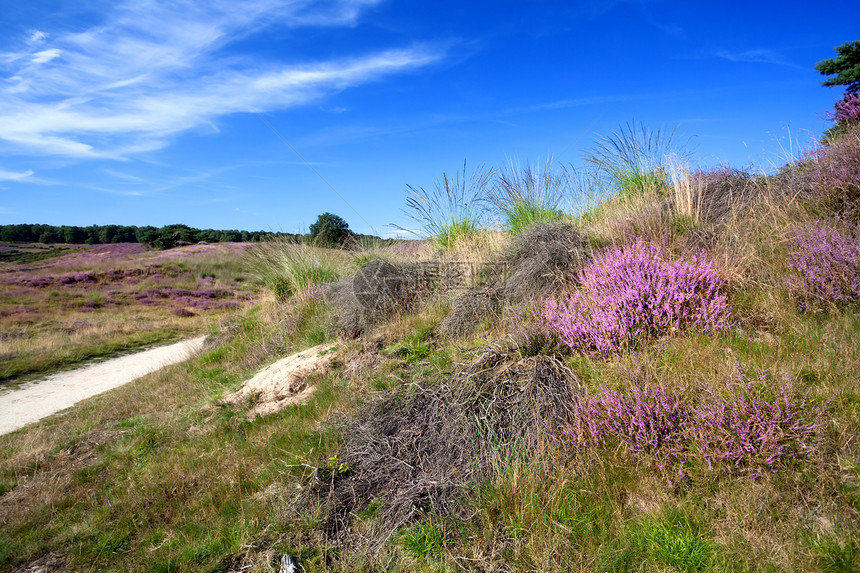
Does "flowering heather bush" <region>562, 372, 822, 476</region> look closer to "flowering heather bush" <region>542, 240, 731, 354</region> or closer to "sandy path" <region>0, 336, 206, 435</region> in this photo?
"flowering heather bush" <region>542, 240, 731, 354</region>

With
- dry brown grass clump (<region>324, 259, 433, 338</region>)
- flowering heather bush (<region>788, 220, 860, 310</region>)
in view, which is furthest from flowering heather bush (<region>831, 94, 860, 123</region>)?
dry brown grass clump (<region>324, 259, 433, 338</region>)

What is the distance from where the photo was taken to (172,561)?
3600 millimetres

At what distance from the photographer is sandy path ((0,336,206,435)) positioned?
32.8ft

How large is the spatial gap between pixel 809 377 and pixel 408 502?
3.02 meters

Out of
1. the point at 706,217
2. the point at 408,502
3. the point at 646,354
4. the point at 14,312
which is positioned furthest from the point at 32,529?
the point at 14,312

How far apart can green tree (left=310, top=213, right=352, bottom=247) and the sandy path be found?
15.8 feet

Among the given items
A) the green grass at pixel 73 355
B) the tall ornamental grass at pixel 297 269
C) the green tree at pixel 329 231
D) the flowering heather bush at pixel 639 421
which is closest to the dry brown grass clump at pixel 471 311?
the flowering heather bush at pixel 639 421

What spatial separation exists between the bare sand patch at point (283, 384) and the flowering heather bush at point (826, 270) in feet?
18.3

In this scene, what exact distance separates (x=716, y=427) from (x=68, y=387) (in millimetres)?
14997

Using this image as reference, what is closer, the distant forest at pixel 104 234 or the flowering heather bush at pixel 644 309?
the flowering heather bush at pixel 644 309

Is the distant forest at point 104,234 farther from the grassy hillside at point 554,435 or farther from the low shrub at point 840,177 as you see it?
the low shrub at point 840,177

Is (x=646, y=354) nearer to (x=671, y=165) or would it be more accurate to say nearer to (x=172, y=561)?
(x=172, y=561)

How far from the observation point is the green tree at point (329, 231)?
47.5 feet

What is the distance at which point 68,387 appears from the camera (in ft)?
40.2
